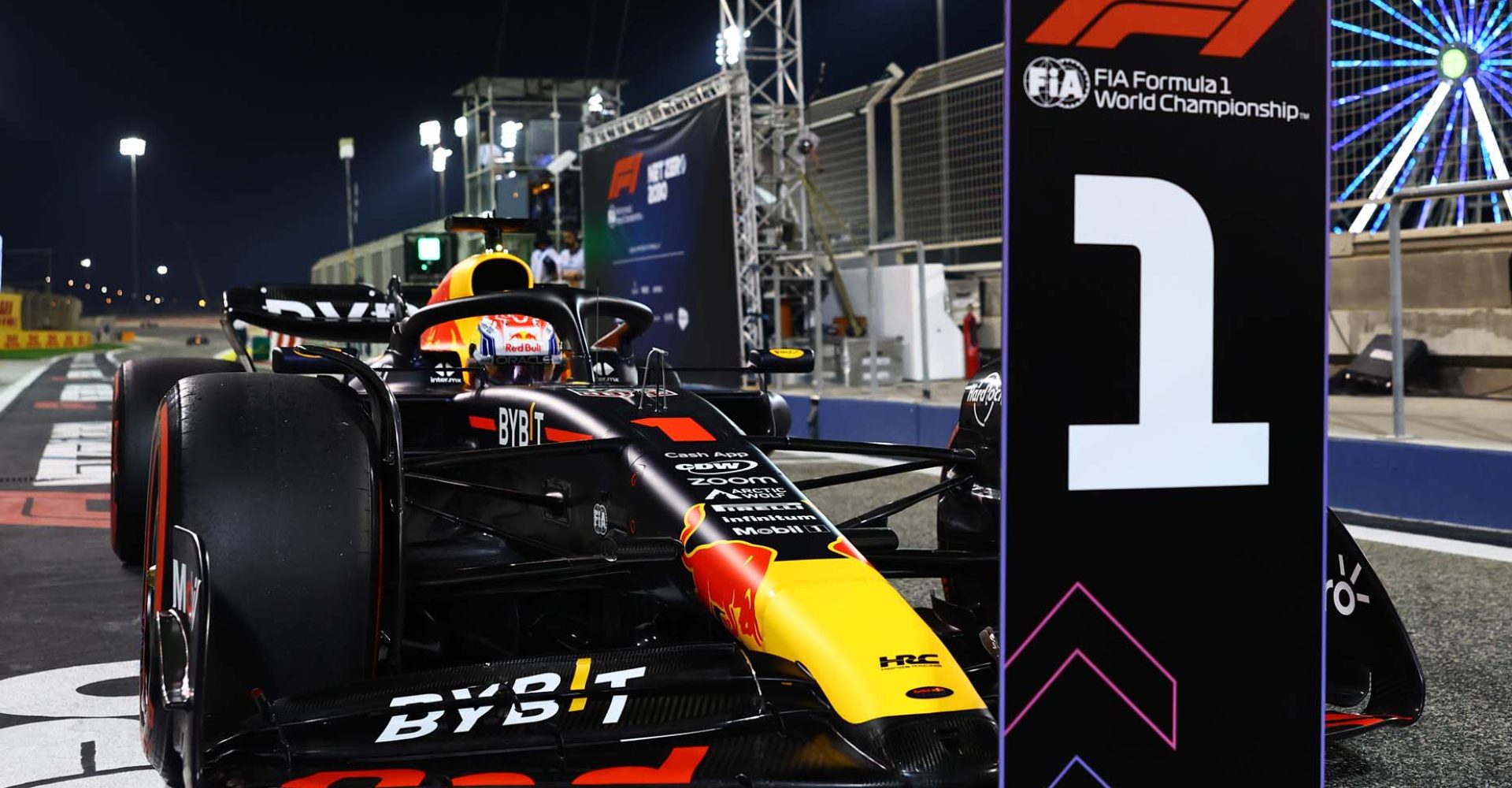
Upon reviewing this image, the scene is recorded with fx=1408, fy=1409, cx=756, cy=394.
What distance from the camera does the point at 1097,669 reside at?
158 centimetres

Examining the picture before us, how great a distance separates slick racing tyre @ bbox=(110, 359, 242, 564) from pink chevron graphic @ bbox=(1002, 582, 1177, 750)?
3954 millimetres

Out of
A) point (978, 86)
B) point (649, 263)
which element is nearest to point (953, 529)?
point (649, 263)

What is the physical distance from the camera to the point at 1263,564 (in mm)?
1625

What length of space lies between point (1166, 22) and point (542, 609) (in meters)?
2.31

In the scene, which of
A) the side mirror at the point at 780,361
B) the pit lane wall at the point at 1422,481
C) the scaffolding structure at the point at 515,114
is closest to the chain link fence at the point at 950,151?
the scaffolding structure at the point at 515,114

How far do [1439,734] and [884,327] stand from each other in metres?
14.3

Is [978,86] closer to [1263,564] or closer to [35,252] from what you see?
[1263,564]

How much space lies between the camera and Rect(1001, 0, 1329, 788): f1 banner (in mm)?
1533

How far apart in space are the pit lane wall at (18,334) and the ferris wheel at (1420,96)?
95.1 feet

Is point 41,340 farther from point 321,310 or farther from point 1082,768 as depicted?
point 1082,768

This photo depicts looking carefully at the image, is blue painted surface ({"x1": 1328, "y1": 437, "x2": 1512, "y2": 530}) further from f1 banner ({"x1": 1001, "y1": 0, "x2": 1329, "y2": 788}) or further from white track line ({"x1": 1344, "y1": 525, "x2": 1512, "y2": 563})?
f1 banner ({"x1": 1001, "y1": 0, "x2": 1329, "y2": 788})

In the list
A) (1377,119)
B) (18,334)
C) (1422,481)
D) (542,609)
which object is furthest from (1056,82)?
(18,334)

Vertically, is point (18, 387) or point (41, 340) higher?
point (41, 340)

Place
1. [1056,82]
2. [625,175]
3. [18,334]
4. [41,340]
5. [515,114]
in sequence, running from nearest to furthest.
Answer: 1. [1056,82]
2. [625,175]
3. [515,114]
4. [18,334]
5. [41,340]
